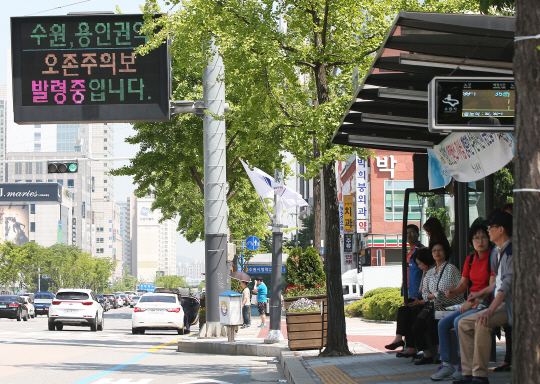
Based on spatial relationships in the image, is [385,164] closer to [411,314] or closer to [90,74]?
[90,74]

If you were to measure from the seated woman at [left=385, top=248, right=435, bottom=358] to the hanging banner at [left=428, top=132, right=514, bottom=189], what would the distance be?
110 cm

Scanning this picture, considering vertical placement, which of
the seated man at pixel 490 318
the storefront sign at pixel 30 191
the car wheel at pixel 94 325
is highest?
the storefront sign at pixel 30 191

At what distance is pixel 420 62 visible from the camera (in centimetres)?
766

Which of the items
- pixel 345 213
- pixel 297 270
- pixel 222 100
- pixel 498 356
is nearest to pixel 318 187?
pixel 222 100

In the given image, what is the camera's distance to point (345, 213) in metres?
52.8

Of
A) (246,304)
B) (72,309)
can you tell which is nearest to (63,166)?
(72,309)

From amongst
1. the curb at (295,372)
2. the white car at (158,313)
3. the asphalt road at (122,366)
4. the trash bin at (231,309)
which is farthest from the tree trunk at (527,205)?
the white car at (158,313)

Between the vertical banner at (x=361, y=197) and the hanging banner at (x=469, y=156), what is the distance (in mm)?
42195

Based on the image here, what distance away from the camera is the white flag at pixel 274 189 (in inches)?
715

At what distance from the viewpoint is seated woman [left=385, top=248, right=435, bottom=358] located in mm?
10038

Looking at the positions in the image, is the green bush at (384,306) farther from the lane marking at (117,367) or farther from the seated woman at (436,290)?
the seated woman at (436,290)

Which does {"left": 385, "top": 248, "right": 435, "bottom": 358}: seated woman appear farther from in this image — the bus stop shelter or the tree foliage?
the tree foliage

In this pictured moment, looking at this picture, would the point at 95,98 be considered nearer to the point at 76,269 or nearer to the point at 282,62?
the point at 282,62

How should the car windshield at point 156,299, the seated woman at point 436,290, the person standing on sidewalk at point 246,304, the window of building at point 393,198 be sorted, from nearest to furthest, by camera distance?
the seated woman at point 436,290
the car windshield at point 156,299
the person standing on sidewalk at point 246,304
the window of building at point 393,198
